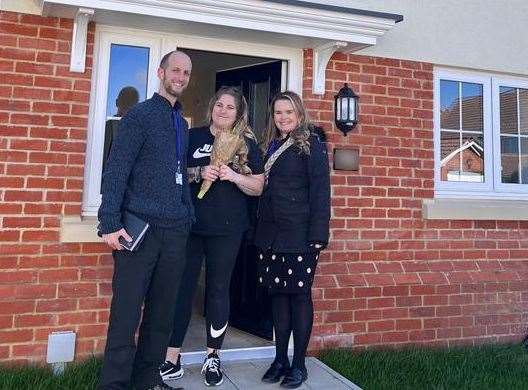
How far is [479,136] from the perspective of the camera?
4750 millimetres

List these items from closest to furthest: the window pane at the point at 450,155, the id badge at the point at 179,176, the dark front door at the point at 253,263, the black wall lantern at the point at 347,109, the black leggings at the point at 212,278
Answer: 1. the id badge at the point at 179,176
2. the black leggings at the point at 212,278
3. the black wall lantern at the point at 347,109
4. the dark front door at the point at 253,263
5. the window pane at the point at 450,155

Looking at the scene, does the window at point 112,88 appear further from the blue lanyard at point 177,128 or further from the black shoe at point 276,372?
the black shoe at point 276,372

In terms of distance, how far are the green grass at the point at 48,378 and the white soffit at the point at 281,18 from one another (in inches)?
86.2

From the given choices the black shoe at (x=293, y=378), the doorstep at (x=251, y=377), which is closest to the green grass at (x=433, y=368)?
the doorstep at (x=251, y=377)

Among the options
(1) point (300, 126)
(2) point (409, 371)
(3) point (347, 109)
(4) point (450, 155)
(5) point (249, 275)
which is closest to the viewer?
(1) point (300, 126)

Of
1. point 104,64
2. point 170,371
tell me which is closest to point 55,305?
point 170,371

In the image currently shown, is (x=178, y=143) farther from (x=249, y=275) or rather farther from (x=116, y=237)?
(x=249, y=275)

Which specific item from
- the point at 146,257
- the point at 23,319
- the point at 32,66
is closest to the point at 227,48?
the point at 32,66

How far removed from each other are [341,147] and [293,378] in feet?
6.40

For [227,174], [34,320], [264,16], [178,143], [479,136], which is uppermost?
[264,16]

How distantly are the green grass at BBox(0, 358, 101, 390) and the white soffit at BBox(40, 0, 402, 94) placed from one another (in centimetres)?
219

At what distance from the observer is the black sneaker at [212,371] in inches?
124

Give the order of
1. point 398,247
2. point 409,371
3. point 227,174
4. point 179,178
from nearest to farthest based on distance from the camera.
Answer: point 179,178
point 227,174
point 409,371
point 398,247

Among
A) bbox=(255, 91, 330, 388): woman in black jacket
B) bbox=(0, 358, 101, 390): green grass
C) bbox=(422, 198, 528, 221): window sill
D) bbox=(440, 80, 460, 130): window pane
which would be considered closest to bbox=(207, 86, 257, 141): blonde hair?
bbox=(255, 91, 330, 388): woman in black jacket
